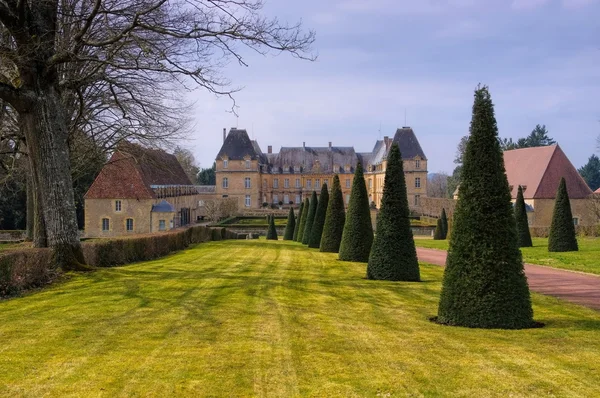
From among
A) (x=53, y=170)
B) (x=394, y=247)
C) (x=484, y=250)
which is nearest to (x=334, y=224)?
(x=394, y=247)

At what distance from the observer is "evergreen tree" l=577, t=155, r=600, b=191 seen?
70250 mm

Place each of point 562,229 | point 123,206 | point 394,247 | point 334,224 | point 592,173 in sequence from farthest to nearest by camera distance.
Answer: point 592,173 → point 123,206 → point 562,229 → point 334,224 → point 394,247

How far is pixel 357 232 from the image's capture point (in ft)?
53.5

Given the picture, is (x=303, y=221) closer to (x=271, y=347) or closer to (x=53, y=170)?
(x=53, y=170)

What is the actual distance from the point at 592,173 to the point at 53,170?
72.1 m

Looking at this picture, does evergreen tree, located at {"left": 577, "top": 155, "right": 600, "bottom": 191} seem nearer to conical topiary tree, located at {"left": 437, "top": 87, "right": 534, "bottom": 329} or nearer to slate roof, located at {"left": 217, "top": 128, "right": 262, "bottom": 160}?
slate roof, located at {"left": 217, "top": 128, "right": 262, "bottom": 160}

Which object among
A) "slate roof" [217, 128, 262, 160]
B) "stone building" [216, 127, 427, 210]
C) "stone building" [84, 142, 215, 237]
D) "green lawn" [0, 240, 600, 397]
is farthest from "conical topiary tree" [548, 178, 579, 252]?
"slate roof" [217, 128, 262, 160]

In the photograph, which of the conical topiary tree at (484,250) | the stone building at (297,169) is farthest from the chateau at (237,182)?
the conical topiary tree at (484,250)

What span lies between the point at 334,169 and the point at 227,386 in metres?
66.1

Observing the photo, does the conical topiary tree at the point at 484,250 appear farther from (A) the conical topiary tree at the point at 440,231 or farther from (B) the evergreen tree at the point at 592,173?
(B) the evergreen tree at the point at 592,173

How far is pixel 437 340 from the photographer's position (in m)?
6.32

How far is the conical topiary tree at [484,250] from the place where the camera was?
7086 millimetres

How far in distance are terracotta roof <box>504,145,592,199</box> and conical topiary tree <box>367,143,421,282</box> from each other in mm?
32064

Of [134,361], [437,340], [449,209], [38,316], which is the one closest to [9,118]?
[38,316]
